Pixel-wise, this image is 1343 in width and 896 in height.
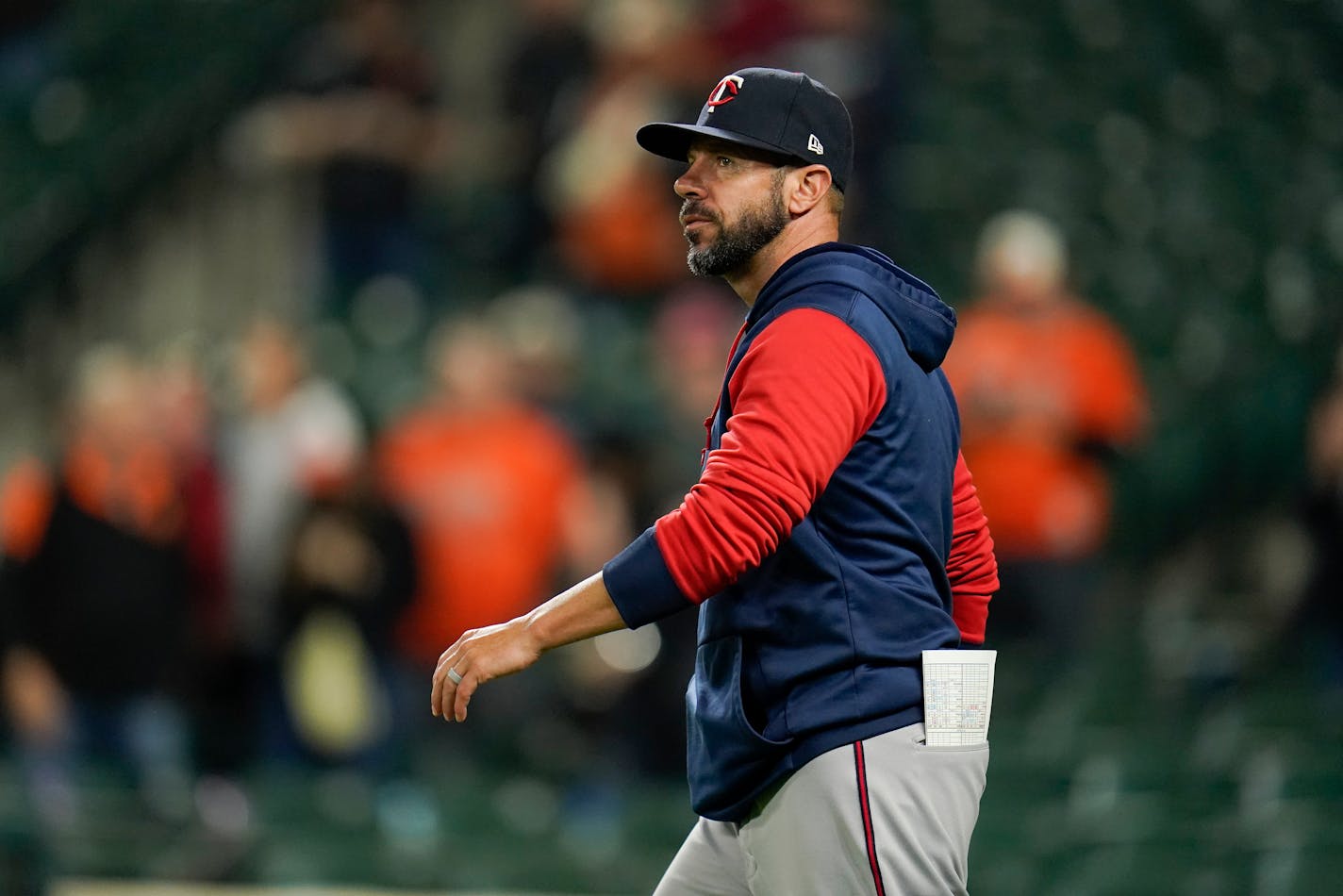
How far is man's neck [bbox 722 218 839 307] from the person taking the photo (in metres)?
3.00

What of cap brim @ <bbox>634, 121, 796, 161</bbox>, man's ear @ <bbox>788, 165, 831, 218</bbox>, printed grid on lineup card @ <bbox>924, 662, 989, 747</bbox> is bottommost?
printed grid on lineup card @ <bbox>924, 662, 989, 747</bbox>

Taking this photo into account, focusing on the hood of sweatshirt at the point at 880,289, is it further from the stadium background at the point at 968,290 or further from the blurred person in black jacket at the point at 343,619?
the blurred person in black jacket at the point at 343,619

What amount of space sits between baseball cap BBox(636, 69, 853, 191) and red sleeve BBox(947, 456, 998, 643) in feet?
Answer: 1.95

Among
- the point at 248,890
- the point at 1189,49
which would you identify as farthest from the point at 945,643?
the point at 1189,49

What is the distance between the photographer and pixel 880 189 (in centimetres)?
766

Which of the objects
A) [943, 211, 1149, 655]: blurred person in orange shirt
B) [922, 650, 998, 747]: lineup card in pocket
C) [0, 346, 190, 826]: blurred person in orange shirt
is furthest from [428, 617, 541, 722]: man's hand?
[0, 346, 190, 826]: blurred person in orange shirt

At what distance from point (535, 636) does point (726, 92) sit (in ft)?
3.07

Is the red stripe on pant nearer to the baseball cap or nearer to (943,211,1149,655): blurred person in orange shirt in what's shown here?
the baseball cap

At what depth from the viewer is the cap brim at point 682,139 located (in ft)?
9.48

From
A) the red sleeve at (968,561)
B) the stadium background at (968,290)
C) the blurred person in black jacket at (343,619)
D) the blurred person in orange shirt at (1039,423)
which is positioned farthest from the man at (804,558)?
the blurred person in black jacket at (343,619)

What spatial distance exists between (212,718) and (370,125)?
2934mm

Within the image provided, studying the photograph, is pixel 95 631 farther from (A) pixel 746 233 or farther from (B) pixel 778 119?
(B) pixel 778 119

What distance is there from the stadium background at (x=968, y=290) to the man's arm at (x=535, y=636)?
3.62 meters

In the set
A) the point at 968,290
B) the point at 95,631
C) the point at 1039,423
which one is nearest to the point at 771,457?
the point at 1039,423
